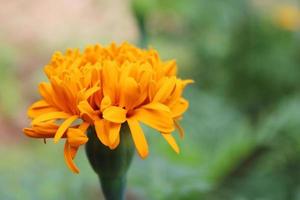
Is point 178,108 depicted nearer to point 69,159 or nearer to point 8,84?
point 69,159

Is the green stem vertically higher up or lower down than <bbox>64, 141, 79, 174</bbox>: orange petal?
lower down

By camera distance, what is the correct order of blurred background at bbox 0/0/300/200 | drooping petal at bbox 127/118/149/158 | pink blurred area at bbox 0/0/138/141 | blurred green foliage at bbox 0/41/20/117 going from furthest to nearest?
pink blurred area at bbox 0/0/138/141 → blurred green foliage at bbox 0/41/20/117 → blurred background at bbox 0/0/300/200 → drooping petal at bbox 127/118/149/158

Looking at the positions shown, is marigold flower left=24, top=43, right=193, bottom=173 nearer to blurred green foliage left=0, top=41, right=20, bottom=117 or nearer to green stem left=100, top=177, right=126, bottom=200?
green stem left=100, top=177, right=126, bottom=200

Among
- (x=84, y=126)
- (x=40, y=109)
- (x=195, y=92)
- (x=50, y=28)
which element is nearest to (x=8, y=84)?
(x=50, y=28)

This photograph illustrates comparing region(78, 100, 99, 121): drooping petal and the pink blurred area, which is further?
the pink blurred area

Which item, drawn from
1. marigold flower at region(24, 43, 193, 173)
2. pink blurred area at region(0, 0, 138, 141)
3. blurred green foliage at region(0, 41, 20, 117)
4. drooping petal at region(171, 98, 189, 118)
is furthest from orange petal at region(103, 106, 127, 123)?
pink blurred area at region(0, 0, 138, 141)

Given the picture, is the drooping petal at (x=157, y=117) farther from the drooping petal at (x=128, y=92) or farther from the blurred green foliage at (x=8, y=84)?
the blurred green foliage at (x=8, y=84)
